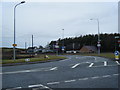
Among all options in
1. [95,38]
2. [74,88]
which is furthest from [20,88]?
[95,38]

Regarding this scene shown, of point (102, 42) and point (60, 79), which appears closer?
point (60, 79)

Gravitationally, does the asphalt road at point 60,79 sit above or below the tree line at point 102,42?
below

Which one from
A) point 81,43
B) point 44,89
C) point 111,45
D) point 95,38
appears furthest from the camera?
point 81,43

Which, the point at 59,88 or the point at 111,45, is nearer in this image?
the point at 59,88

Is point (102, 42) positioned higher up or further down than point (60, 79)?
higher up

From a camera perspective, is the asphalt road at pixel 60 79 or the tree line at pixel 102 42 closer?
the asphalt road at pixel 60 79

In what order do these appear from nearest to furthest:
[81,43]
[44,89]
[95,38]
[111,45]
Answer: [44,89]
[111,45]
[95,38]
[81,43]

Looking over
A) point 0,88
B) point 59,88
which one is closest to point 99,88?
point 59,88

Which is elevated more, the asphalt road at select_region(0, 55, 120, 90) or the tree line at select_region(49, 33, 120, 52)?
the tree line at select_region(49, 33, 120, 52)

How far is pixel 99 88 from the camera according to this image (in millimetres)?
6844

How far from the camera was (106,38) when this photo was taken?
391ft

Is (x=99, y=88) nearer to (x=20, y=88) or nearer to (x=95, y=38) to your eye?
(x=20, y=88)

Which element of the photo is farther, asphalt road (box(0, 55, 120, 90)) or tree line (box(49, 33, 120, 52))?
tree line (box(49, 33, 120, 52))

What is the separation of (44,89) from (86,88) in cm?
171
